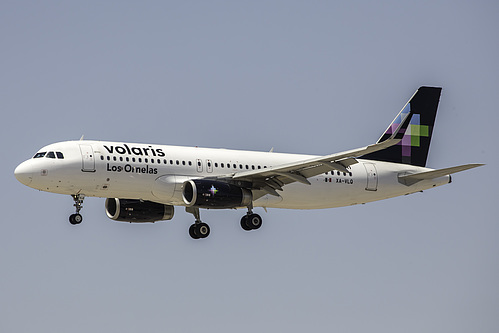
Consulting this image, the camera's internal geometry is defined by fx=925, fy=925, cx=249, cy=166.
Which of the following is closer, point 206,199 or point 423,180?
point 206,199

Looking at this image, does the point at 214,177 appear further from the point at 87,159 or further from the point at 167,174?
the point at 87,159

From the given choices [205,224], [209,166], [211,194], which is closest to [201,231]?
[205,224]

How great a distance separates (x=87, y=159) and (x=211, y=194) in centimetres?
697

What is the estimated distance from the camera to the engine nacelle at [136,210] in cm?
5525

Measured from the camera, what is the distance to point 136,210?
5553 centimetres

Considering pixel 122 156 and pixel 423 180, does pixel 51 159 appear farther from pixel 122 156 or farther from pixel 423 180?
pixel 423 180

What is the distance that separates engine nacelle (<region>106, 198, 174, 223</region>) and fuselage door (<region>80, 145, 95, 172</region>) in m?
6.01

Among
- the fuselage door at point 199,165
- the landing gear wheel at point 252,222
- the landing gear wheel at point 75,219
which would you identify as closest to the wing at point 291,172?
the landing gear wheel at point 252,222

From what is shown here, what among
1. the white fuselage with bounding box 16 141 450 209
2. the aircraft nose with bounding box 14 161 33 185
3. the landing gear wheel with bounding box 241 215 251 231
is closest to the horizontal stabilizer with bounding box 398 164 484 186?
the white fuselage with bounding box 16 141 450 209

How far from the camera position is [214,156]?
5347 cm

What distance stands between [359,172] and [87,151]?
Answer: 17.3 meters

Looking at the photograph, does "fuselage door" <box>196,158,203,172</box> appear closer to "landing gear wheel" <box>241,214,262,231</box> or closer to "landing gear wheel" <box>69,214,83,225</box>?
"landing gear wheel" <box>241,214,262,231</box>

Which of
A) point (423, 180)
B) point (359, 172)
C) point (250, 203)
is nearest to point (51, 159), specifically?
point (250, 203)

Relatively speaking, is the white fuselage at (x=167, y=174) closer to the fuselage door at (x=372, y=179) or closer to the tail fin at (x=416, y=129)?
the fuselage door at (x=372, y=179)
